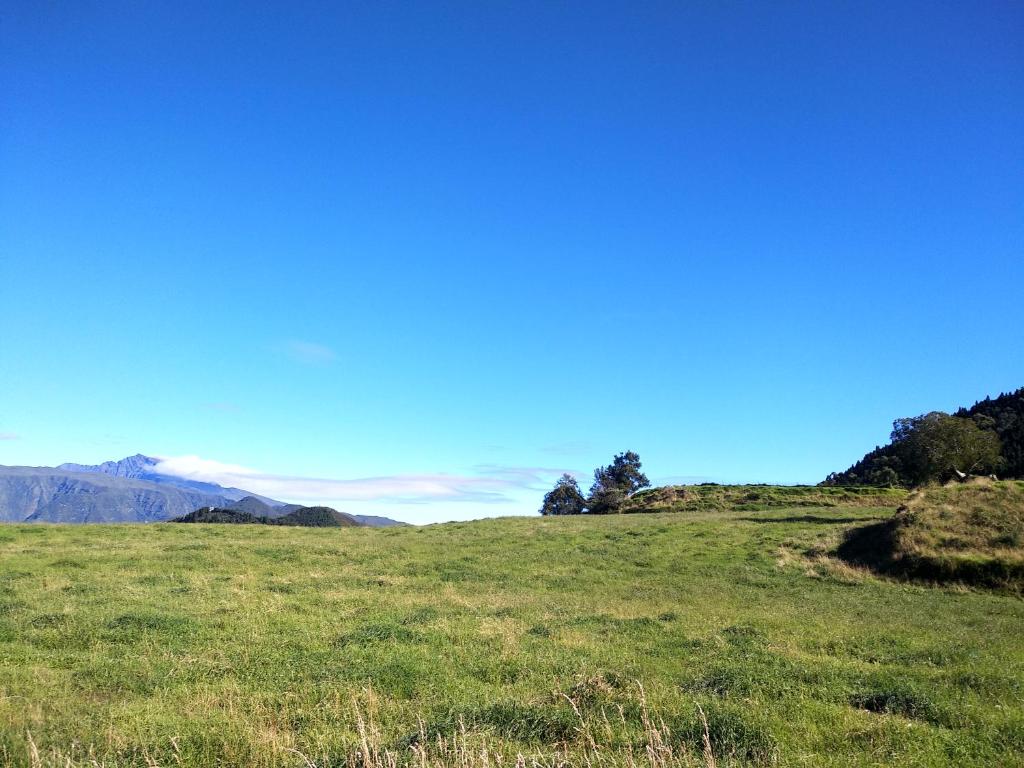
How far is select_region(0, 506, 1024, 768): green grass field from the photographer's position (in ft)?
25.8

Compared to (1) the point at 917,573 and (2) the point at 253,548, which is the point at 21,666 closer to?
(2) the point at 253,548

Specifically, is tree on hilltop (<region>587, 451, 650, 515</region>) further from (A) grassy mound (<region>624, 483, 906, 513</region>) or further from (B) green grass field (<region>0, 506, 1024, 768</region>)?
(B) green grass field (<region>0, 506, 1024, 768</region>)

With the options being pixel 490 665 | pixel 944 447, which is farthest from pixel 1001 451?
pixel 490 665

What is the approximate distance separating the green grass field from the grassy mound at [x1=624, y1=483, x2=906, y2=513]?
3430cm

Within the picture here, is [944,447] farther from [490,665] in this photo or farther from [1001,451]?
[490,665]

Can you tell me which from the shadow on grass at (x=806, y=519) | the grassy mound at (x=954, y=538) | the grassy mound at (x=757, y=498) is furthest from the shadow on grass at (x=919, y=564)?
the grassy mound at (x=757, y=498)

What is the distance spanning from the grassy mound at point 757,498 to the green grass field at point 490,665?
34304mm

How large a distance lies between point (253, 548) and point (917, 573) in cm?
3210

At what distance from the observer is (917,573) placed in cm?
2731

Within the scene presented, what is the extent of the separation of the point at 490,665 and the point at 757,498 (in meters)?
59.2

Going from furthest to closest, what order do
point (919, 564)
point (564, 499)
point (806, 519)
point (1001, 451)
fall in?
point (564, 499), point (1001, 451), point (806, 519), point (919, 564)

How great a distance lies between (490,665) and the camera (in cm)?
1202

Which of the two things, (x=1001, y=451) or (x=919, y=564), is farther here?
(x=1001, y=451)

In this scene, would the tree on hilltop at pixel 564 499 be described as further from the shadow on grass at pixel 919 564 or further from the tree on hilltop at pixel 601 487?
the shadow on grass at pixel 919 564
